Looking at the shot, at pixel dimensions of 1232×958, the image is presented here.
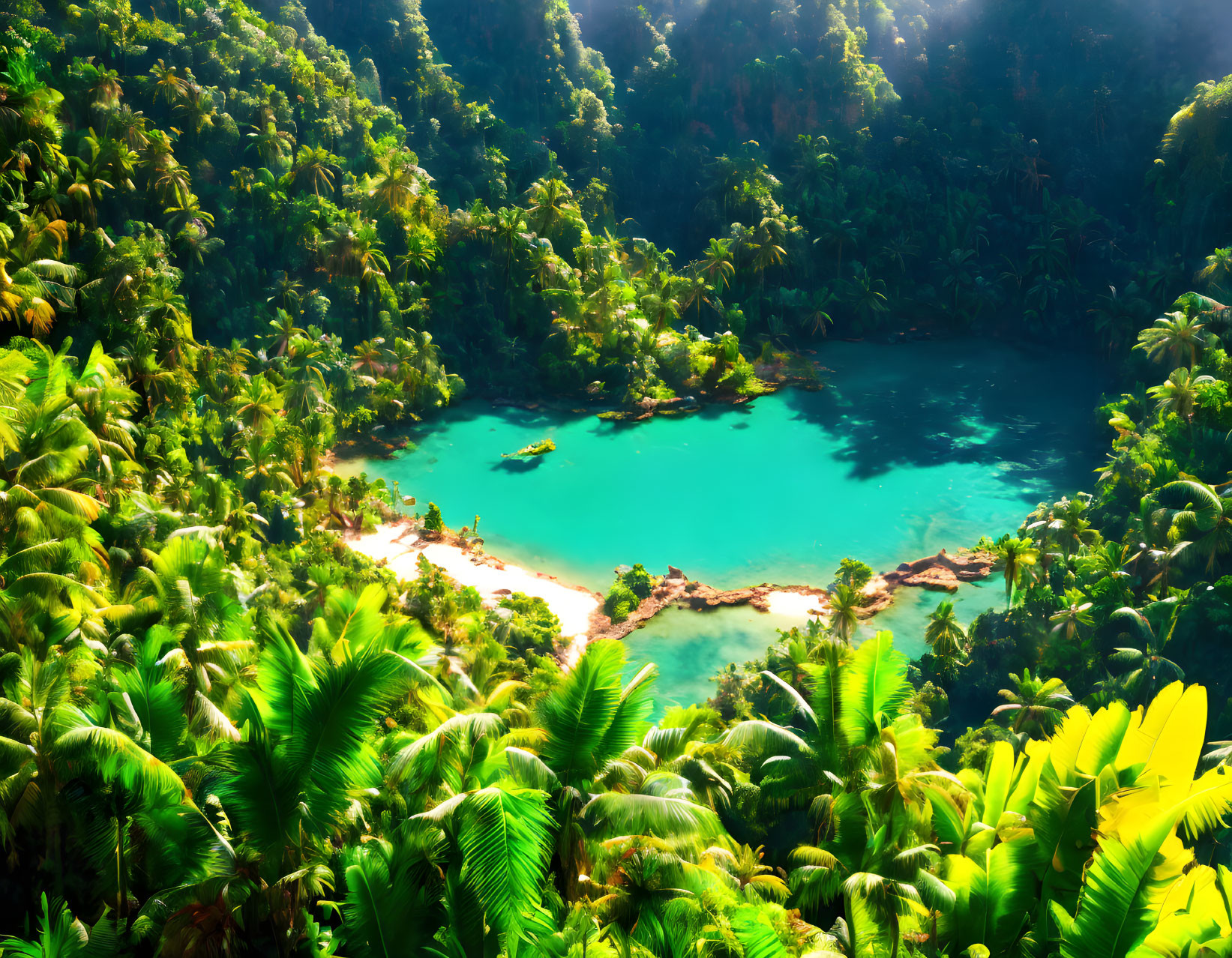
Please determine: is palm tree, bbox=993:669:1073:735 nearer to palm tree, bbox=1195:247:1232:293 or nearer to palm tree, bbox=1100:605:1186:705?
palm tree, bbox=1100:605:1186:705

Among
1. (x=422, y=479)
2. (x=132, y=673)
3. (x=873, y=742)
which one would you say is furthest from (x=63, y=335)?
(x=873, y=742)

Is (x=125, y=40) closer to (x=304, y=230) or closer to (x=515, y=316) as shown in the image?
(x=304, y=230)

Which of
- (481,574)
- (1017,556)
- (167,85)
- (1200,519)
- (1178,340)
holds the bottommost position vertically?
(481,574)

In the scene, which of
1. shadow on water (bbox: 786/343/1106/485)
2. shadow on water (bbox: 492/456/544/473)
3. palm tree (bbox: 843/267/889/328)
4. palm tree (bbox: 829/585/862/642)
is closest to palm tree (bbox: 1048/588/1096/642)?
palm tree (bbox: 829/585/862/642)

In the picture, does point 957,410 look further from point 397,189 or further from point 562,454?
point 397,189

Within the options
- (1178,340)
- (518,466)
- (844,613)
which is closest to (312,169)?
(518,466)

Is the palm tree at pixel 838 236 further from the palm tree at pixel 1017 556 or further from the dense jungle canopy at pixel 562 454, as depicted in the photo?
the palm tree at pixel 1017 556

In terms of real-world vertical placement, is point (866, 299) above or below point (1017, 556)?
above
